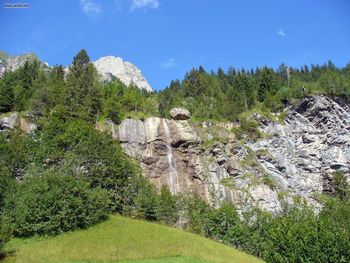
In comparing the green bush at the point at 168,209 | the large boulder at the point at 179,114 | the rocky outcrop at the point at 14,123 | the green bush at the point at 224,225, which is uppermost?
the large boulder at the point at 179,114

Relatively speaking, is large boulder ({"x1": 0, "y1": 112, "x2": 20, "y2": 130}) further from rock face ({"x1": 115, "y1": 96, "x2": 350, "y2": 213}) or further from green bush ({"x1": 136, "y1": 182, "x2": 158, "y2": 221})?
green bush ({"x1": 136, "y1": 182, "x2": 158, "y2": 221})

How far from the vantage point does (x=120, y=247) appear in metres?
39.9

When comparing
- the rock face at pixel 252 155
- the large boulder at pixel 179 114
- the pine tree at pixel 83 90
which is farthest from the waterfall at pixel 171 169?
the pine tree at pixel 83 90

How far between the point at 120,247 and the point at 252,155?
5778 centimetres

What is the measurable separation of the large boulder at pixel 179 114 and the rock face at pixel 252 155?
1.97 meters

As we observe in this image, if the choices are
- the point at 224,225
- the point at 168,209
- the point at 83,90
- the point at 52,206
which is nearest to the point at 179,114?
the point at 83,90

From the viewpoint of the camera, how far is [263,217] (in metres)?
73.9

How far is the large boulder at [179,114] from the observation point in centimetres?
9631

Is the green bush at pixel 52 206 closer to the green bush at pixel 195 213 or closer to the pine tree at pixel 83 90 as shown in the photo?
the green bush at pixel 195 213

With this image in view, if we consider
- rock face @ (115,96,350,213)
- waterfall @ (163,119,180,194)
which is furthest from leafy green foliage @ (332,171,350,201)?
waterfall @ (163,119,180,194)

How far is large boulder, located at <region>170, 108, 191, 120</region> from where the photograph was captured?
316ft

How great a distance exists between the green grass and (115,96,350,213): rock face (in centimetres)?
3589

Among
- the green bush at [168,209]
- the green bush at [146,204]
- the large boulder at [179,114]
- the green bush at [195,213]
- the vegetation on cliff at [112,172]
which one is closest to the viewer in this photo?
the vegetation on cliff at [112,172]

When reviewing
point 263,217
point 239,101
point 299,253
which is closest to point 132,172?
point 263,217
